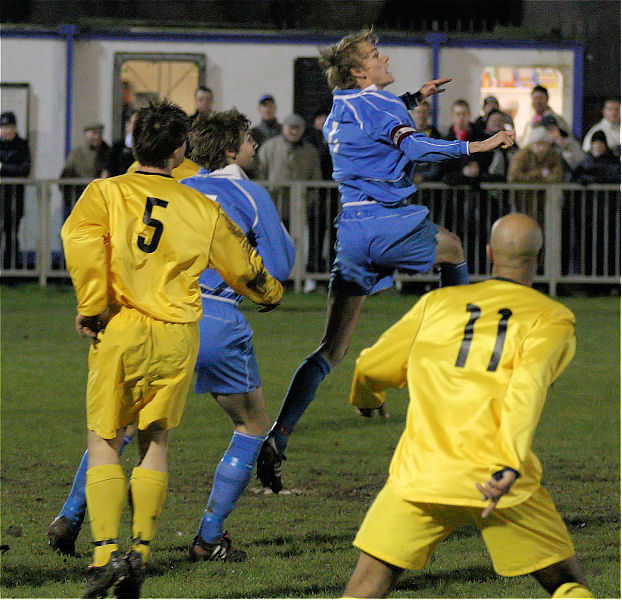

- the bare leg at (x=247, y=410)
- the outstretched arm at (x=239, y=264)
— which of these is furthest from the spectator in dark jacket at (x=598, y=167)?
the outstretched arm at (x=239, y=264)

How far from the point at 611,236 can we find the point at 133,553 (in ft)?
41.0

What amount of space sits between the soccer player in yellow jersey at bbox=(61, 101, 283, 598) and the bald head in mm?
1445

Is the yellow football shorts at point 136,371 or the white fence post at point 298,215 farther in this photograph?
the white fence post at point 298,215

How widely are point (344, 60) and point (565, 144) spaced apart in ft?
34.2

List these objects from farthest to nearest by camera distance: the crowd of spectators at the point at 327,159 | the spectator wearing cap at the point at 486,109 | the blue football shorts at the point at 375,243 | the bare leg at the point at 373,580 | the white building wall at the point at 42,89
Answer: the white building wall at the point at 42,89 < the crowd of spectators at the point at 327,159 < the spectator wearing cap at the point at 486,109 < the blue football shorts at the point at 375,243 < the bare leg at the point at 373,580

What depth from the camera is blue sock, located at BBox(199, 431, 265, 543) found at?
19.8 ft

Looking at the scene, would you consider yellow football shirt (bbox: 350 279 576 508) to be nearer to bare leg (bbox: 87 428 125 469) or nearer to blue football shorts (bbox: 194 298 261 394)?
bare leg (bbox: 87 428 125 469)

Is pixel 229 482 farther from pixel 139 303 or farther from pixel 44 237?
pixel 44 237

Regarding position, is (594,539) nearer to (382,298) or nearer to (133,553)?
(133,553)

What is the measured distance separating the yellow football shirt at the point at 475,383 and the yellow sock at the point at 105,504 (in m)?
1.45

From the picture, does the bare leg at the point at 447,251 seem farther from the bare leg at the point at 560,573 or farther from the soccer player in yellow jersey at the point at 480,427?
the bare leg at the point at 560,573

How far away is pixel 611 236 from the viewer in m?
16.7

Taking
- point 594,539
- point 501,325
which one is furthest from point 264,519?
point 501,325

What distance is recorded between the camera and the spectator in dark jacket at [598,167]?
1672 centimetres
